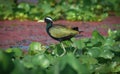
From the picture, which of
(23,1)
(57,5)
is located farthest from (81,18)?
(23,1)

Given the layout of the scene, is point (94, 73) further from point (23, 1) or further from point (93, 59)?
point (23, 1)

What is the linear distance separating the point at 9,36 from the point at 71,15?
2605 mm

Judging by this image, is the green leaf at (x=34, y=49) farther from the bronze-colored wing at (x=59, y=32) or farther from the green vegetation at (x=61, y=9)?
the green vegetation at (x=61, y=9)

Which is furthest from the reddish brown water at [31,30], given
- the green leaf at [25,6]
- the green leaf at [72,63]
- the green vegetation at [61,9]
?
the green leaf at [72,63]

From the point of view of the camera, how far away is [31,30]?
7824 millimetres

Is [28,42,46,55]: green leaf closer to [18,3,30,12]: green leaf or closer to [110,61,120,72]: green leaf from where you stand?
[110,61,120,72]: green leaf

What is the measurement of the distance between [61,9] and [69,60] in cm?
863

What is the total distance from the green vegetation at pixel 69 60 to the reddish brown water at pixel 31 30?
78.4 inches

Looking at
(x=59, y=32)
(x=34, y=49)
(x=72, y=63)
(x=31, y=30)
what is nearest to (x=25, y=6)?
(x=31, y=30)

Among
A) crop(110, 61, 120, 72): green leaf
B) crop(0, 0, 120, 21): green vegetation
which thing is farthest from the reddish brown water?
crop(110, 61, 120, 72): green leaf

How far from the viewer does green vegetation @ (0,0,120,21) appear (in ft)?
30.6

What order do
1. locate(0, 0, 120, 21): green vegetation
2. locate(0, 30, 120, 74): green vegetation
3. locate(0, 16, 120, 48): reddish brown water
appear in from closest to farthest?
1. locate(0, 30, 120, 74): green vegetation
2. locate(0, 16, 120, 48): reddish brown water
3. locate(0, 0, 120, 21): green vegetation

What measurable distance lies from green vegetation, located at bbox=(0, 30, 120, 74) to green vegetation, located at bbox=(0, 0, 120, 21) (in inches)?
169

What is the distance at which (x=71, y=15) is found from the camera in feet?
30.6
